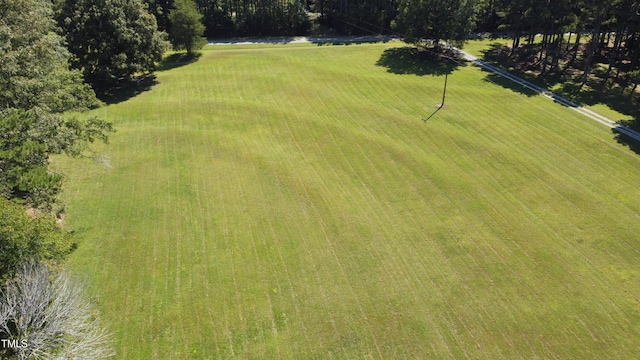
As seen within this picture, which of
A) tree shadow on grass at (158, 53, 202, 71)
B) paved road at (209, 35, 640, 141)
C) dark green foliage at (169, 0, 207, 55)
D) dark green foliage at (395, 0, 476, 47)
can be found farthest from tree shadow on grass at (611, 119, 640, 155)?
dark green foliage at (169, 0, 207, 55)

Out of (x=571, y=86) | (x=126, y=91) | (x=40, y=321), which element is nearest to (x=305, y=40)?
(x=126, y=91)

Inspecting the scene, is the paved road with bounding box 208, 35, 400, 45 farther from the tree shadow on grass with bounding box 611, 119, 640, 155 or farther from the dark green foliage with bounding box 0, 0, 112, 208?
the dark green foliage with bounding box 0, 0, 112, 208

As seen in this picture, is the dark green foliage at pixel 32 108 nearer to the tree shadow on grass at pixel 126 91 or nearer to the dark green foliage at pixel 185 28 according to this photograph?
the tree shadow on grass at pixel 126 91

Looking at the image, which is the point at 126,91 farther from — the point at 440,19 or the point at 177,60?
the point at 440,19

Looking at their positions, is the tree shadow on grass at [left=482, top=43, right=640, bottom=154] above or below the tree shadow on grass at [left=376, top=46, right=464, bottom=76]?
below

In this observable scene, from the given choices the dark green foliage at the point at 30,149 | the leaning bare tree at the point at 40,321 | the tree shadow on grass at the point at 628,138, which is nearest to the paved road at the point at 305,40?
→ the tree shadow on grass at the point at 628,138

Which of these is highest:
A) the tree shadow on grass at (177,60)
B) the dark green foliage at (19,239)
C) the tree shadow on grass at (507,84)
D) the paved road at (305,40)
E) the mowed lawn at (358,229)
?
the paved road at (305,40)

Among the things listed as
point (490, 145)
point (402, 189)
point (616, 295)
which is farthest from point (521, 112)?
point (616, 295)
